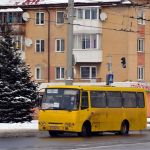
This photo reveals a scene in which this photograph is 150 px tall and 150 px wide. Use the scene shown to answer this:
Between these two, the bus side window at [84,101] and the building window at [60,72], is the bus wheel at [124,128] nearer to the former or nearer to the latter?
the bus side window at [84,101]

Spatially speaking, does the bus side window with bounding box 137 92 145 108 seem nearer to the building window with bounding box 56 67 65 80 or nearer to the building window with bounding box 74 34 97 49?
the building window with bounding box 74 34 97 49

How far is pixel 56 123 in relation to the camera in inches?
775

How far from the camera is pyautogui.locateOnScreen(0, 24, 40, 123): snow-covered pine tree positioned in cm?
2636

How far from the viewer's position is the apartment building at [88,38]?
144 feet

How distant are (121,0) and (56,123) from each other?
2511 centimetres

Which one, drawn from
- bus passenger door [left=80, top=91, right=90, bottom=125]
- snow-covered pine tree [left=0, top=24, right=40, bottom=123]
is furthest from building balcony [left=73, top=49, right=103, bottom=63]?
bus passenger door [left=80, top=91, right=90, bottom=125]

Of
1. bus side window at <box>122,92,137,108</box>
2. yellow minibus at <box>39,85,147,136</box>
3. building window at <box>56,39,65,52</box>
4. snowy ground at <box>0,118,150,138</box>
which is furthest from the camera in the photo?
building window at <box>56,39,65,52</box>

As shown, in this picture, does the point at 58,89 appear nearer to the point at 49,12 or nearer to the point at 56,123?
the point at 56,123

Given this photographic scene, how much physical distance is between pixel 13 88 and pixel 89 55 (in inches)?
722

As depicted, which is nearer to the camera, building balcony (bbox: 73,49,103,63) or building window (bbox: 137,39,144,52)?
building balcony (bbox: 73,49,103,63)

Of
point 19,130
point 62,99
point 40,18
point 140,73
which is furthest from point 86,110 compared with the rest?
point 40,18

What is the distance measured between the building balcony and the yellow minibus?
69.2 ft

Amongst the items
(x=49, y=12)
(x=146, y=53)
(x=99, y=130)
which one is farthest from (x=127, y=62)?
(x=99, y=130)

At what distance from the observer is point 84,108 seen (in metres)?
20.2
